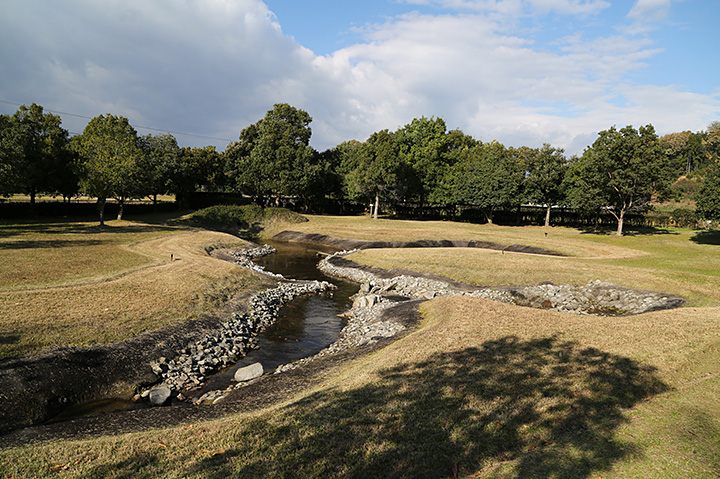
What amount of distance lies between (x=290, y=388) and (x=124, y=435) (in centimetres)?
499

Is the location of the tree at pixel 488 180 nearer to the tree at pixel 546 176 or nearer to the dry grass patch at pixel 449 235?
the tree at pixel 546 176

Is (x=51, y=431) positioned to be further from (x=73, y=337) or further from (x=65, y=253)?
(x=65, y=253)

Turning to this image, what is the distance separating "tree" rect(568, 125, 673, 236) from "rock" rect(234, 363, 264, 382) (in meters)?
61.8

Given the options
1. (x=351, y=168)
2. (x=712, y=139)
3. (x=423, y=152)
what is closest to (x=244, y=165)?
(x=351, y=168)

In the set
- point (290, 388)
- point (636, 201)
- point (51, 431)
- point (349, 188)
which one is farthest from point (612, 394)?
point (349, 188)

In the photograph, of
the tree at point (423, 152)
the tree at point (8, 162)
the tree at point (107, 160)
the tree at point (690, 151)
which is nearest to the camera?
the tree at point (8, 162)

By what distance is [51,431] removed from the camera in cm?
1145

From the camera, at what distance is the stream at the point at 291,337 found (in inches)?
566

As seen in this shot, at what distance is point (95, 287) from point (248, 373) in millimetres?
12342

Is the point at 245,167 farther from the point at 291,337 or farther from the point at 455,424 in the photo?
the point at 455,424

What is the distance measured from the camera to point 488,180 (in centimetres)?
7575

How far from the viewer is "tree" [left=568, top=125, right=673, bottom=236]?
6038cm

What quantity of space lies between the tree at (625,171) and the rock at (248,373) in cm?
6175

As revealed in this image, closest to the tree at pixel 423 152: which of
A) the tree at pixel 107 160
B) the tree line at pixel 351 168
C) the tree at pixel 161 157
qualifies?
the tree line at pixel 351 168
